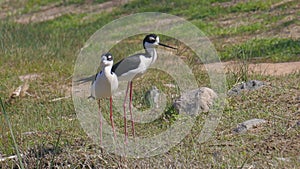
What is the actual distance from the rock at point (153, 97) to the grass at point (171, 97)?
3.1 inches

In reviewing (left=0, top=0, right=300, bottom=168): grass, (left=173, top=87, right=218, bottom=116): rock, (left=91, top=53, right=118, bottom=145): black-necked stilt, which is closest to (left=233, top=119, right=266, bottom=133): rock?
(left=0, top=0, right=300, bottom=168): grass

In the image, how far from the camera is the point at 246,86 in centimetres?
708

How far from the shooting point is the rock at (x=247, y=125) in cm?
587

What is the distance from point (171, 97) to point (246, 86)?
0.75 meters

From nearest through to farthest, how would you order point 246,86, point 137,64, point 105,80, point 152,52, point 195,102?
point 105,80 < point 137,64 < point 152,52 < point 195,102 < point 246,86

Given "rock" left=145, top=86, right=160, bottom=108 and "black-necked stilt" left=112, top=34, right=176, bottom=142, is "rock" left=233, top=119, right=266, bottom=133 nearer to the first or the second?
"black-necked stilt" left=112, top=34, right=176, bottom=142

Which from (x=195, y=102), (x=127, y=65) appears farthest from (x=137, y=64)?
(x=195, y=102)

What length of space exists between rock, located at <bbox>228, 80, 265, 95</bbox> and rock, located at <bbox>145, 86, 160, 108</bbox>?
72 centimetres

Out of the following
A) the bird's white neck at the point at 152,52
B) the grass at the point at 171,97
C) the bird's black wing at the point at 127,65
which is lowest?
the grass at the point at 171,97

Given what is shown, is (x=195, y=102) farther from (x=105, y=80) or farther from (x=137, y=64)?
(x=105, y=80)

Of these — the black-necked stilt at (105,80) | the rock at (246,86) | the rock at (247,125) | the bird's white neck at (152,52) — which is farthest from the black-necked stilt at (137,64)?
the rock at (246,86)

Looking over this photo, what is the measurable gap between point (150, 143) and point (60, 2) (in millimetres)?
11587

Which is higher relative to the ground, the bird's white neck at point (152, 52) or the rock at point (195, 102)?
the bird's white neck at point (152, 52)

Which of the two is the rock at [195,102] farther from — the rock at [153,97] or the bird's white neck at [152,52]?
the bird's white neck at [152,52]
